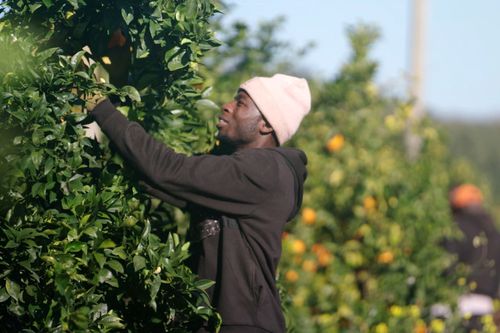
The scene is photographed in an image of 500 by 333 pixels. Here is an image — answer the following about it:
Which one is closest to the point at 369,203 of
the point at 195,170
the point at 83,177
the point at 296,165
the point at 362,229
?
the point at 362,229

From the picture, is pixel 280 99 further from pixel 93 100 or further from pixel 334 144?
pixel 334 144

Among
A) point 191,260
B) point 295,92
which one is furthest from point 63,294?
point 295,92

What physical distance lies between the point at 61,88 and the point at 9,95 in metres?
0.19

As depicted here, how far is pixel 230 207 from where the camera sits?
11.6 ft

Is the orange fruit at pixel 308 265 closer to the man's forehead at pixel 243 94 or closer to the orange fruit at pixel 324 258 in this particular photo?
the orange fruit at pixel 324 258

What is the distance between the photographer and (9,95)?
3.10 meters

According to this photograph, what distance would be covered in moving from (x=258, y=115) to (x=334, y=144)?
Answer: 3.57 m

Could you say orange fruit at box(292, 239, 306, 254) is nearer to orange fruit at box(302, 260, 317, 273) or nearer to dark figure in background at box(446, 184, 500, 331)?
orange fruit at box(302, 260, 317, 273)

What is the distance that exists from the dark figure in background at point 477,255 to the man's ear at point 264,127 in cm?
350

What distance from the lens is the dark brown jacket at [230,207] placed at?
337 centimetres

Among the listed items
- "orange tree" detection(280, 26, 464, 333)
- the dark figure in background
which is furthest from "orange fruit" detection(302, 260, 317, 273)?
the dark figure in background

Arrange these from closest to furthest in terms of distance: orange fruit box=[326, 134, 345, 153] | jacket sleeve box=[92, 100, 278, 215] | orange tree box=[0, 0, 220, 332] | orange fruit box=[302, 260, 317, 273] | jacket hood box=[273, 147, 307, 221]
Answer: orange tree box=[0, 0, 220, 332] → jacket sleeve box=[92, 100, 278, 215] → jacket hood box=[273, 147, 307, 221] → orange fruit box=[302, 260, 317, 273] → orange fruit box=[326, 134, 345, 153]

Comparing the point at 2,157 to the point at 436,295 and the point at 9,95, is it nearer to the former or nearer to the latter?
the point at 9,95

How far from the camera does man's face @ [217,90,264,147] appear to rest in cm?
380
